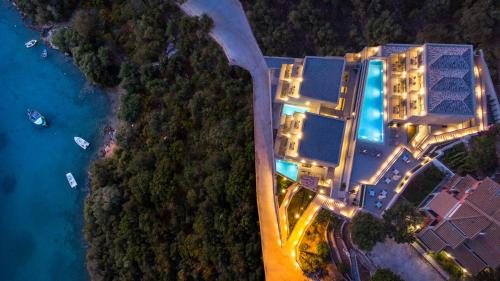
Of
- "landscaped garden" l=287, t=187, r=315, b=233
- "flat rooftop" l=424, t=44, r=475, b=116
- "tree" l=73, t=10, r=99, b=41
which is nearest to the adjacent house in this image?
"flat rooftop" l=424, t=44, r=475, b=116

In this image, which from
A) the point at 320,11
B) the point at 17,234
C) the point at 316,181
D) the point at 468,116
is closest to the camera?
the point at 468,116

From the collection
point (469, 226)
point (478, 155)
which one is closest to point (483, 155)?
point (478, 155)

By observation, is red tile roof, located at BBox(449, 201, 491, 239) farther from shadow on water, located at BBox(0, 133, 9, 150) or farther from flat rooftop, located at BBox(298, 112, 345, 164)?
shadow on water, located at BBox(0, 133, 9, 150)

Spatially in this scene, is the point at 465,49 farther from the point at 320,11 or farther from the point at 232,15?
the point at 232,15

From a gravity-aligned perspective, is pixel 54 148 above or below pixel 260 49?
below

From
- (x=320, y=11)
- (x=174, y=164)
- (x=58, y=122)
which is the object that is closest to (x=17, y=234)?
(x=58, y=122)

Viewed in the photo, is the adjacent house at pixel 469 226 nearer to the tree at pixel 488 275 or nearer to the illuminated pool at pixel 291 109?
the tree at pixel 488 275

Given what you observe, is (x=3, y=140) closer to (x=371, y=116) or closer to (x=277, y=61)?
(x=277, y=61)
